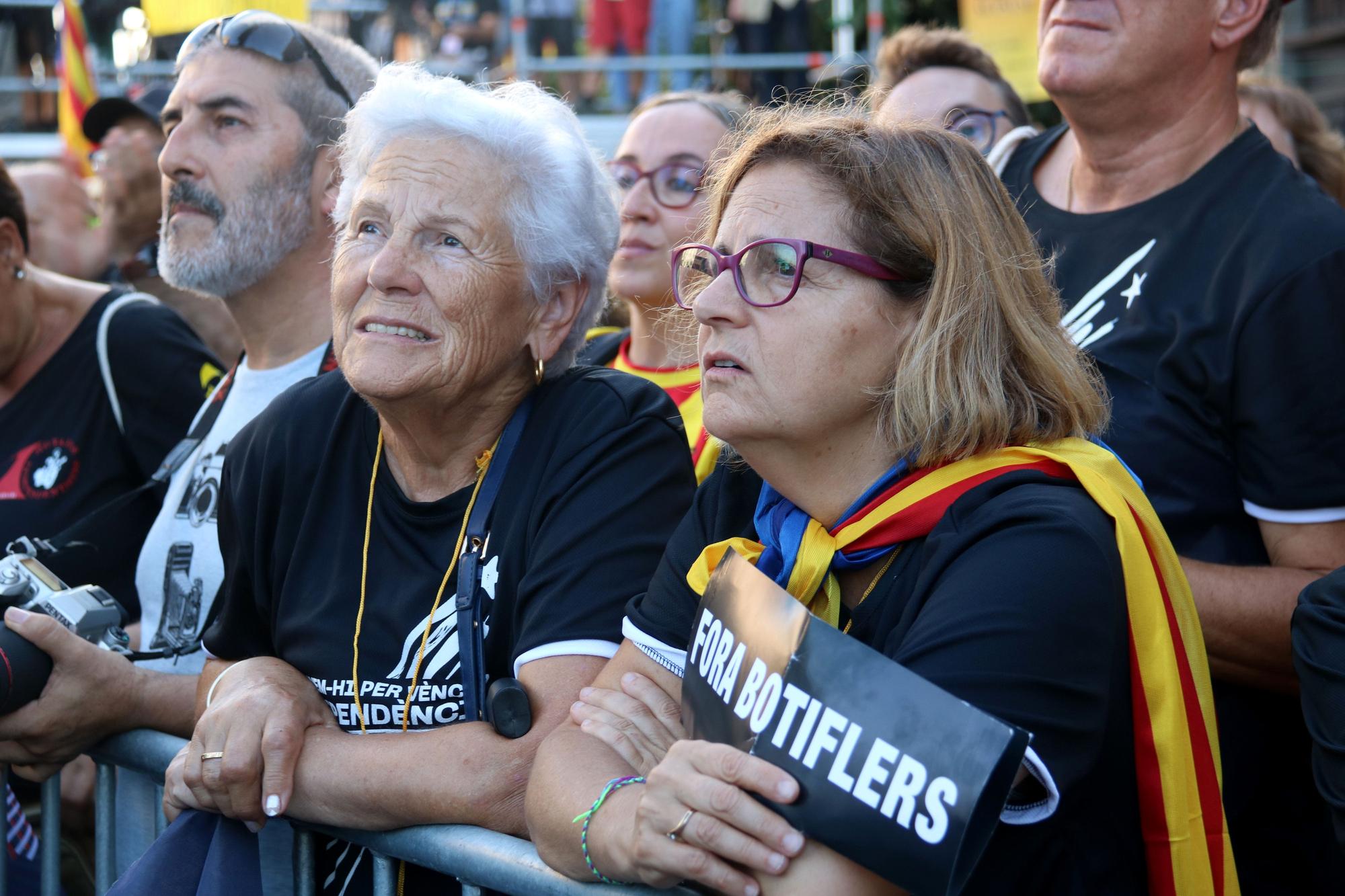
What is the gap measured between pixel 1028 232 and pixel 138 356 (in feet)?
7.72

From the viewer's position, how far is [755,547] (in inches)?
75.4

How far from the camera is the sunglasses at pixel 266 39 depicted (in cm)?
335

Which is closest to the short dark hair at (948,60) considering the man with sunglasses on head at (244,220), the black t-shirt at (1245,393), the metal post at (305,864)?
the black t-shirt at (1245,393)

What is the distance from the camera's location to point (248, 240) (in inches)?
128

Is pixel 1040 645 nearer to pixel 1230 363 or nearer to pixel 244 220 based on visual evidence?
pixel 1230 363

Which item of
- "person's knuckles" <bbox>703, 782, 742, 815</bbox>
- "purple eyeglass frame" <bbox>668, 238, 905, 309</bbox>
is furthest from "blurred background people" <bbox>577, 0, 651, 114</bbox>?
"person's knuckles" <bbox>703, 782, 742, 815</bbox>

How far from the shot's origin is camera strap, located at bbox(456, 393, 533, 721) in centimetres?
219

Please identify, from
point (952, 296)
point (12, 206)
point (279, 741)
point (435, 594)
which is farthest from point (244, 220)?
point (952, 296)

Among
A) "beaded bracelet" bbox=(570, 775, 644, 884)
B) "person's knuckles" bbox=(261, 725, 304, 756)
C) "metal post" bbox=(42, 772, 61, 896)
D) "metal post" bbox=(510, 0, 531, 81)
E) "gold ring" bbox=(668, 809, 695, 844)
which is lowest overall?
"metal post" bbox=(42, 772, 61, 896)

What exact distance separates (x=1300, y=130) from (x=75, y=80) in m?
6.84

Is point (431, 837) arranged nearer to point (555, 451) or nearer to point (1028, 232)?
point (555, 451)

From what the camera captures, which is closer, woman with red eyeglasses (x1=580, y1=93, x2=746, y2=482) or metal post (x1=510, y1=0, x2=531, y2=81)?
woman with red eyeglasses (x1=580, y1=93, x2=746, y2=482)

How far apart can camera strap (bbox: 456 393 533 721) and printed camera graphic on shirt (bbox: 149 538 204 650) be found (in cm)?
94

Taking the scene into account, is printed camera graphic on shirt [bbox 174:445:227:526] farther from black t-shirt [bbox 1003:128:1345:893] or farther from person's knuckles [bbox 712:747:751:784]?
black t-shirt [bbox 1003:128:1345:893]
